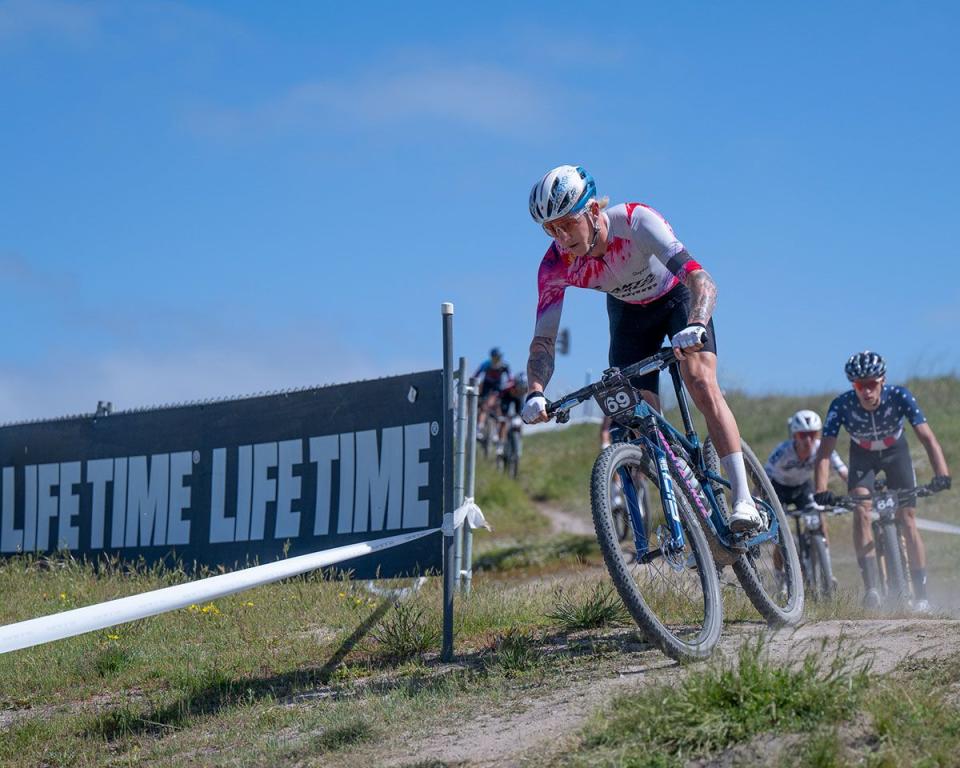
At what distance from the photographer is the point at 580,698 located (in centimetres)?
471

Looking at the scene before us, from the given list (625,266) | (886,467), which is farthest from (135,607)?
(886,467)

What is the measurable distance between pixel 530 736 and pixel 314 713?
1.27 m

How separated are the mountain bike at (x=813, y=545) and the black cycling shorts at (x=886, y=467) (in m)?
0.57

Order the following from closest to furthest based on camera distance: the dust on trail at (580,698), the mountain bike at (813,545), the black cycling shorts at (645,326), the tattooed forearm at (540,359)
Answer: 1. the dust on trail at (580,698)
2. the tattooed forearm at (540,359)
3. the black cycling shorts at (645,326)
4. the mountain bike at (813,545)

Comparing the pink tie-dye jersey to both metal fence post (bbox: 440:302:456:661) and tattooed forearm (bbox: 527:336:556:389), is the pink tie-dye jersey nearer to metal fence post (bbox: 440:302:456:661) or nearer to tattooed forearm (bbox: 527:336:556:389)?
tattooed forearm (bbox: 527:336:556:389)

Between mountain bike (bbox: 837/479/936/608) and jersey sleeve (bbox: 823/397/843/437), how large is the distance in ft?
1.76

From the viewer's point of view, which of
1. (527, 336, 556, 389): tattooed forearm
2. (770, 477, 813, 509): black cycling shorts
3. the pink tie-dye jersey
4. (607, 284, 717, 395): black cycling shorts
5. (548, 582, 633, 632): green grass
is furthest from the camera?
(770, 477, 813, 509): black cycling shorts

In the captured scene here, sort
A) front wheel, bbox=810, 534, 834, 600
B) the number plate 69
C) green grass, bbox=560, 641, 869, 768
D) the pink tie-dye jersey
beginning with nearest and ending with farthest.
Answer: green grass, bbox=560, 641, 869, 768
the number plate 69
the pink tie-dye jersey
front wheel, bbox=810, 534, 834, 600

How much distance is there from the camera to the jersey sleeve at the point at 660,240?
5.53 m

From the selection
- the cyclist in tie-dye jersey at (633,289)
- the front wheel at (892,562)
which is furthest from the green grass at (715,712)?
the front wheel at (892,562)

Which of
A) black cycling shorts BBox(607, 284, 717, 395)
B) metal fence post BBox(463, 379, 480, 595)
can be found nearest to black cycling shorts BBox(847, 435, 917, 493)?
metal fence post BBox(463, 379, 480, 595)

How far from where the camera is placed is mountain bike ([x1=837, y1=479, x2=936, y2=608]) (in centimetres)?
902

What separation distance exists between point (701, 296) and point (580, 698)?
6.40 ft

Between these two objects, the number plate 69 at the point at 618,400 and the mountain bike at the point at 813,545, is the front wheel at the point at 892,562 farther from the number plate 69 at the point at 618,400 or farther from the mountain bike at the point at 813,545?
the number plate 69 at the point at 618,400
